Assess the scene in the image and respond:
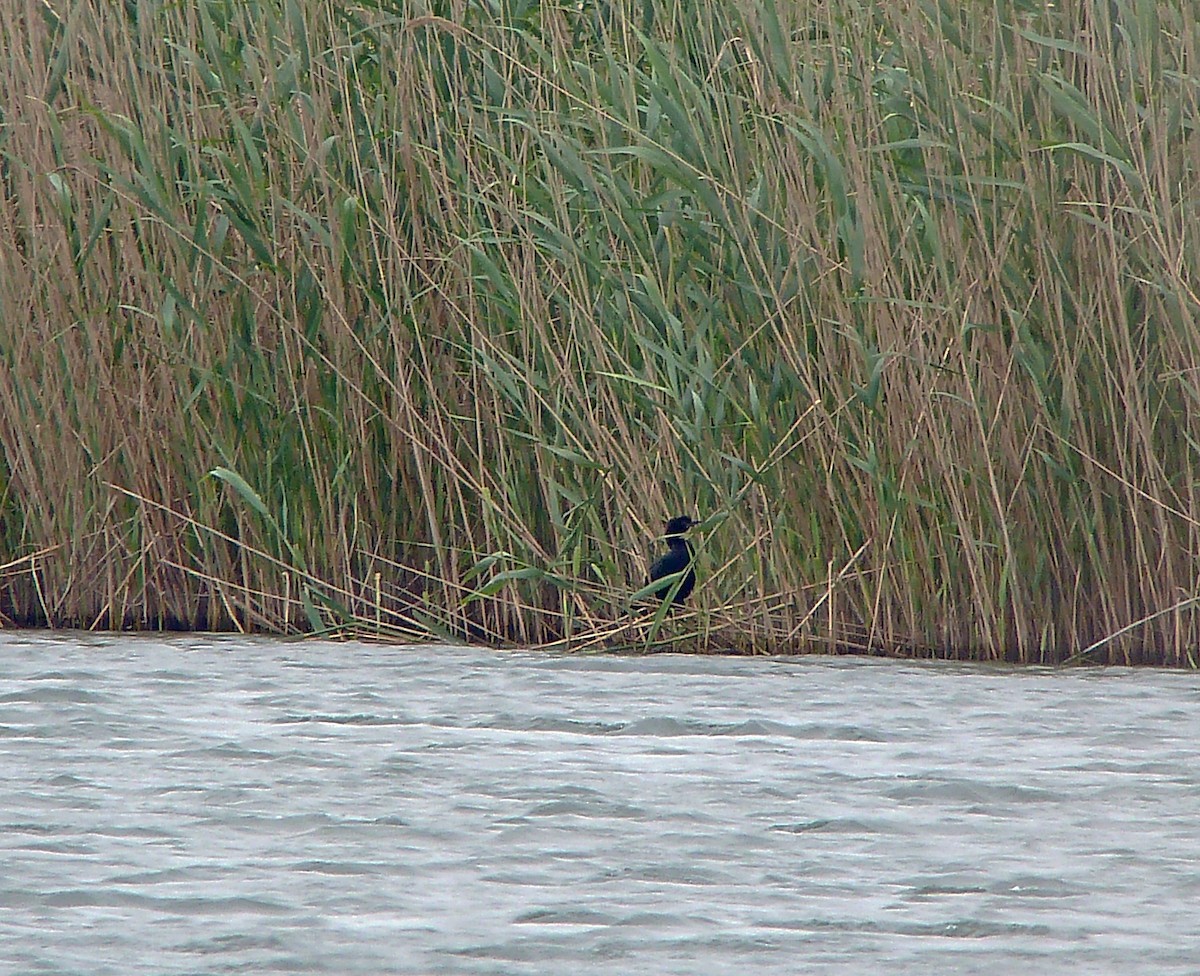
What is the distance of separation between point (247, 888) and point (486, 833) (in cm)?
35

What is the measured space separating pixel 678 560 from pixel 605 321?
0.50 metres

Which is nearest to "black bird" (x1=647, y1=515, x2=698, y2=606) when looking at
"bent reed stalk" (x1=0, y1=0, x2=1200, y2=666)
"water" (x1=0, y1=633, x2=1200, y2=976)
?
"bent reed stalk" (x1=0, y1=0, x2=1200, y2=666)

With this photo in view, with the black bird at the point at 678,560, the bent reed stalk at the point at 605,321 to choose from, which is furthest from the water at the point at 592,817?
the bent reed stalk at the point at 605,321

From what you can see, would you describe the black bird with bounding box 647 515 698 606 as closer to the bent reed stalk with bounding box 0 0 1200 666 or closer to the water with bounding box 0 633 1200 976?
the bent reed stalk with bounding box 0 0 1200 666

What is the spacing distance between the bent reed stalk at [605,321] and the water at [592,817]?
12.4 inches

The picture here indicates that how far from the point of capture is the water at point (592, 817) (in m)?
2.05

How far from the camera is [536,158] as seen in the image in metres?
4.36

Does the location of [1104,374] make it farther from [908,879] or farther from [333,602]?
[908,879]

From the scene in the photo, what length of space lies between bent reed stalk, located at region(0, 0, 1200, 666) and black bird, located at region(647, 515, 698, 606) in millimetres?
40

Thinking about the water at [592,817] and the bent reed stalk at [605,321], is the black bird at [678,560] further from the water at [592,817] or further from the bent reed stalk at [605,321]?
the water at [592,817]

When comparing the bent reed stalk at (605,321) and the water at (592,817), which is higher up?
the bent reed stalk at (605,321)

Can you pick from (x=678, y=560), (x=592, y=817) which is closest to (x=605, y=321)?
(x=678, y=560)

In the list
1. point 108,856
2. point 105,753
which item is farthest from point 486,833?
point 105,753

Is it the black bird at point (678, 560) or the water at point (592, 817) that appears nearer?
the water at point (592, 817)
